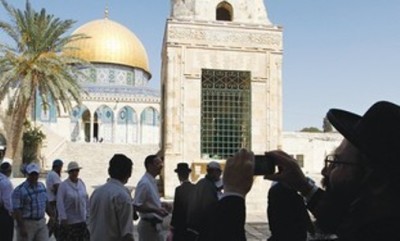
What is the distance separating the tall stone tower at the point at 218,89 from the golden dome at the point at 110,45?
2554cm

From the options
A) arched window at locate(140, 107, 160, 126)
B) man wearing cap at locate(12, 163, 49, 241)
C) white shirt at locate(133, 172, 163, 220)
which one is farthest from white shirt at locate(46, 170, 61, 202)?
arched window at locate(140, 107, 160, 126)

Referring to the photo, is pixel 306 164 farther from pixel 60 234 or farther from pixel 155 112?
pixel 60 234

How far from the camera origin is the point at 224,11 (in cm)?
1723

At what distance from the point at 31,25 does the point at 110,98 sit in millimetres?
18263

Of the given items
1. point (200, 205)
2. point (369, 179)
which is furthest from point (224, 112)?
point (369, 179)

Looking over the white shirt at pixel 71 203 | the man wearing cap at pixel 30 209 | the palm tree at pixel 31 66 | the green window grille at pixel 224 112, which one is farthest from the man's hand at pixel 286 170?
the palm tree at pixel 31 66

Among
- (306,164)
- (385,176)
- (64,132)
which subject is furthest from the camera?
(64,132)

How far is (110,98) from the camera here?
3762 cm

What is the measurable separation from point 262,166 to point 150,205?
3.18 metres

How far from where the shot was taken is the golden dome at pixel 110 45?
40.4 m

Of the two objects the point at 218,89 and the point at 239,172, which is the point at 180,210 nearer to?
the point at 239,172

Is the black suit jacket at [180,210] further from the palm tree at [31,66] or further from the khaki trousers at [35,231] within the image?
the palm tree at [31,66]

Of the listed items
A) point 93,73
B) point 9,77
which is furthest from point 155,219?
point 93,73

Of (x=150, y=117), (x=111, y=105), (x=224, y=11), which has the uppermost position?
(x=224, y=11)
